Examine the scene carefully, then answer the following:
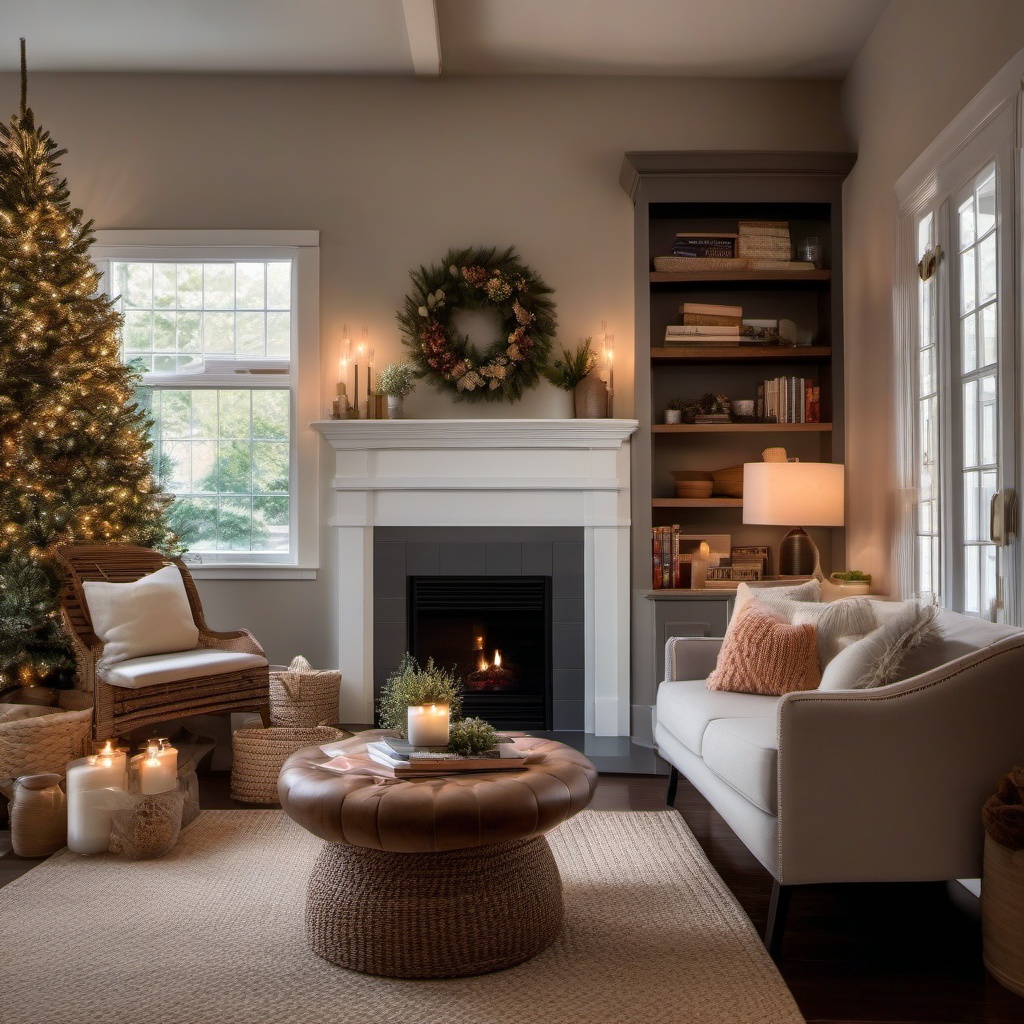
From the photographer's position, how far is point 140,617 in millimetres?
3922

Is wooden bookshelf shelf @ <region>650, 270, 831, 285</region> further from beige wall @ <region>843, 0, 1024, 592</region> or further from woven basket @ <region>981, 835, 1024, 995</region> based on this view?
woven basket @ <region>981, 835, 1024, 995</region>

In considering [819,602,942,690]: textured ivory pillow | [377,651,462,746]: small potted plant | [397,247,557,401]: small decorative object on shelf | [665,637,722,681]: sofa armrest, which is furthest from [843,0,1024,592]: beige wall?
[377,651,462,746]: small potted plant

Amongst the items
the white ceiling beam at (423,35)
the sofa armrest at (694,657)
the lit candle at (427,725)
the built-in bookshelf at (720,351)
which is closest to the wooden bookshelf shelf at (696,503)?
the built-in bookshelf at (720,351)

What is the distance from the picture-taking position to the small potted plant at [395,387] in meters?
4.82

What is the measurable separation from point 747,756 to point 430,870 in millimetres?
855

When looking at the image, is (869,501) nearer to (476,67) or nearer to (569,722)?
(569,722)

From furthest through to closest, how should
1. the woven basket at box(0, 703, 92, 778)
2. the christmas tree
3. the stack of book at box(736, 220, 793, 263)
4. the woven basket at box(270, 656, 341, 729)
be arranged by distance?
the stack of book at box(736, 220, 793, 263), the woven basket at box(270, 656, 341, 729), the christmas tree, the woven basket at box(0, 703, 92, 778)

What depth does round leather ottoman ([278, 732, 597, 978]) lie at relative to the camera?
83.3 inches

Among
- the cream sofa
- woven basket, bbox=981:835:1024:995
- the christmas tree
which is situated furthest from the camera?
the christmas tree

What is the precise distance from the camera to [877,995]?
7.06 feet

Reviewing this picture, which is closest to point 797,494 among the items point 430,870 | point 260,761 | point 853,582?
point 853,582

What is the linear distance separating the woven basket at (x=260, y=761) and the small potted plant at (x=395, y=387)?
5.64ft

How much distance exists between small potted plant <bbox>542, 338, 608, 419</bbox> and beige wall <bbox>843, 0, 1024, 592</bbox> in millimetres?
1200

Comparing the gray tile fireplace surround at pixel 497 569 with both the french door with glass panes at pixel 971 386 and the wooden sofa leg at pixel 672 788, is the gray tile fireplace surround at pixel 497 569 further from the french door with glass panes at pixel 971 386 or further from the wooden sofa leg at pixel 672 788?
the french door with glass panes at pixel 971 386
